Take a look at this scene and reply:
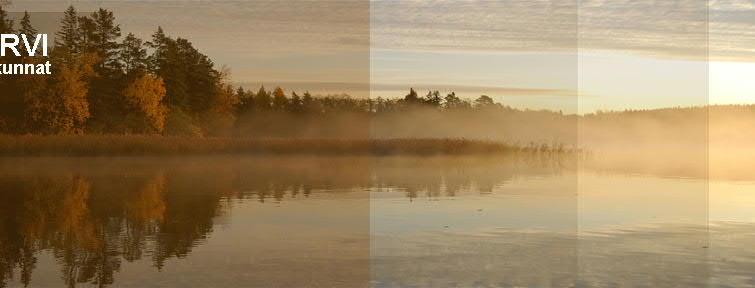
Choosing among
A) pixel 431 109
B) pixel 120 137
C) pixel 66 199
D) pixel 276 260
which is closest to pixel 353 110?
pixel 431 109

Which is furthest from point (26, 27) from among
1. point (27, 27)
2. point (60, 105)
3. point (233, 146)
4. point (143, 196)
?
point (143, 196)

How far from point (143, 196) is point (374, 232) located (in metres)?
11.6

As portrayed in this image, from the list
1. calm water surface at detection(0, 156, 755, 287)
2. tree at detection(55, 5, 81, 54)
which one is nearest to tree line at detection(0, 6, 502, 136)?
tree at detection(55, 5, 81, 54)

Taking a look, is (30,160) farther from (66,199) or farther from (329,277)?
(329,277)

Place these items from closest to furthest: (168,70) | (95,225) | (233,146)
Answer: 1. (95,225)
2. (233,146)
3. (168,70)

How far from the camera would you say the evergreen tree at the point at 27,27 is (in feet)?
258

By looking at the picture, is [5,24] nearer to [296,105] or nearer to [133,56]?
[133,56]

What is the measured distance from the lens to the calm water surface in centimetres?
1368

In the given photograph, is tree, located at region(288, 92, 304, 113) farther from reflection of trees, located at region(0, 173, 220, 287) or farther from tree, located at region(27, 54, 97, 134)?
reflection of trees, located at region(0, 173, 220, 287)

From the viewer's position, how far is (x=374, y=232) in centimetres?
1897

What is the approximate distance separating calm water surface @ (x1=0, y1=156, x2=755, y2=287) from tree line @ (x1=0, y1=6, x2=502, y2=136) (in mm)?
38233

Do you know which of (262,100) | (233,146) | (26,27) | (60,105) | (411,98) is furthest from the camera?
(262,100)

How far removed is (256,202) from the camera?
2572 cm

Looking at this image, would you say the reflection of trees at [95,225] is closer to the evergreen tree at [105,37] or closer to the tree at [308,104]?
the evergreen tree at [105,37]
